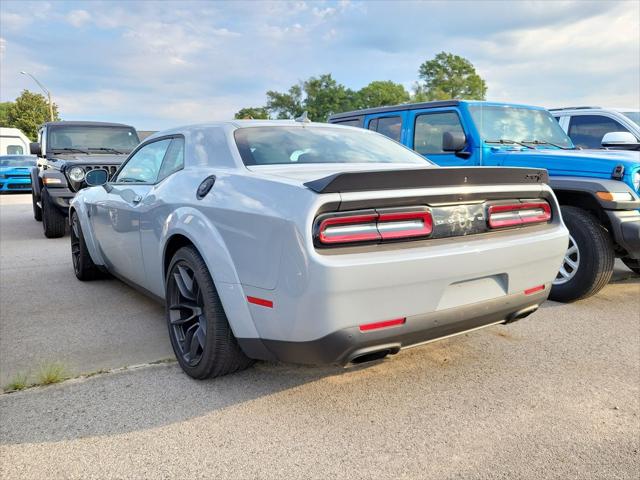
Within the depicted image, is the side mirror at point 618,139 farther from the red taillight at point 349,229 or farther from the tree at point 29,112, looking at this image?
the tree at point 29,112

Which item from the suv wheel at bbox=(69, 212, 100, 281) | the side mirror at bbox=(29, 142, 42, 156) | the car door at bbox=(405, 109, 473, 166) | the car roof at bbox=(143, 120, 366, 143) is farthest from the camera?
the side mirror at bbox=(29, 142, 42, 156)

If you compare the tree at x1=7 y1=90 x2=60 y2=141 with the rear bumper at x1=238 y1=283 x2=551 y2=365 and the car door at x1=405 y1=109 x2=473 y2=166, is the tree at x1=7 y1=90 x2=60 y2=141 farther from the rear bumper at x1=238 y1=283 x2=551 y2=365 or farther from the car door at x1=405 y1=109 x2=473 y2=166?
the rear bumper at x1=238 y1=283 x2=551 y2=365

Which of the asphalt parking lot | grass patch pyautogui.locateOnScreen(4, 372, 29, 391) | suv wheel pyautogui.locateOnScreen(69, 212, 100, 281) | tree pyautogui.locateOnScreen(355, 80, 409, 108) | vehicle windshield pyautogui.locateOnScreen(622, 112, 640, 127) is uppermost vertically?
tree pyautogui.locateOnScreen(355, 80, 409, 108)

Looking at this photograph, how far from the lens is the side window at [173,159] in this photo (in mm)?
3260

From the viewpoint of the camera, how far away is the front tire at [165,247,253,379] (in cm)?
260

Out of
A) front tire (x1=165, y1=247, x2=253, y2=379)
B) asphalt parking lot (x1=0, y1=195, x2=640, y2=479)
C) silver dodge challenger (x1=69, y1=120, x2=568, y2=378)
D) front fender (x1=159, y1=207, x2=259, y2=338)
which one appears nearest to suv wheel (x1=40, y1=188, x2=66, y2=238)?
asphalt parking lot (x1=0, y1=195, x2=640, y2=479)

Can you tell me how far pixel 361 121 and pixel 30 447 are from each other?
555 cm

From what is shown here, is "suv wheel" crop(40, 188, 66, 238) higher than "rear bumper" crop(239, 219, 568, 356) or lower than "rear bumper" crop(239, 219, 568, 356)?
lower

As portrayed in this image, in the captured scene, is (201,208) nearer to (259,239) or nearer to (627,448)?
(259,239)

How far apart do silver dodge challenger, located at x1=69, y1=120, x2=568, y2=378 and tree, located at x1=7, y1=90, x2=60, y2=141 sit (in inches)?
2185

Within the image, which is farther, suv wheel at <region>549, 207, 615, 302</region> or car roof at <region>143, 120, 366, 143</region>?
suv wheel at <region>549, 207, 615, 302</region>

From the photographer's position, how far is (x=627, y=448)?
88.4 inches

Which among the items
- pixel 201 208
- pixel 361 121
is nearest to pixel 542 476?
pixel 201 208

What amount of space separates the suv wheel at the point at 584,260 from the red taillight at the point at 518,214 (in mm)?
1625
